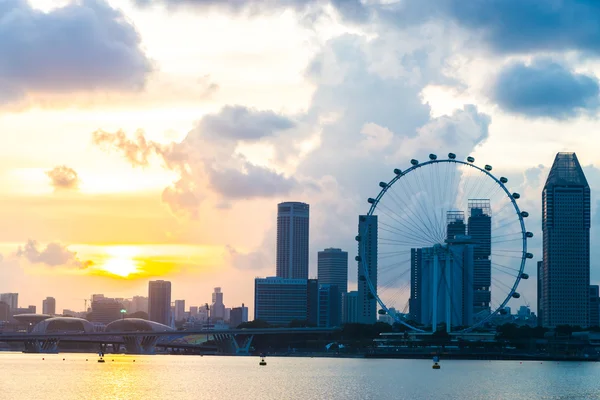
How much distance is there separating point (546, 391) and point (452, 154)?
203ft

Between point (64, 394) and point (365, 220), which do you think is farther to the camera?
point (365, 220)

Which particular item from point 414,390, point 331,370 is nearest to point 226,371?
point 331,370

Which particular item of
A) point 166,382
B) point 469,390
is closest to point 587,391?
point 469,390

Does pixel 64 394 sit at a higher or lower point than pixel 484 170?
lower

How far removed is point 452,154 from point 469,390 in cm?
6152

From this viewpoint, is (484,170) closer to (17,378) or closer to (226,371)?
(226,371)

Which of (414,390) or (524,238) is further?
(524,238)

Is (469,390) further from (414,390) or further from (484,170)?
(484,170)

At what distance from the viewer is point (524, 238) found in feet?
624

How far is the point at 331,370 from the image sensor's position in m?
186

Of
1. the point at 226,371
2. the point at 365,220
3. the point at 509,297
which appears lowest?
the point at 226,371

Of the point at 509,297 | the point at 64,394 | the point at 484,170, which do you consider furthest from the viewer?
the point at 509,297

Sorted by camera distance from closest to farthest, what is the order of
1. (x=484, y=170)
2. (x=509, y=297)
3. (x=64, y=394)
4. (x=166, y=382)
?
(x=64, y=394) → (x=166, y=382) → (x=484, y=170) → (x=509, y=297)

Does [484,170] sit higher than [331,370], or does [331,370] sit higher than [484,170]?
[484,170]
